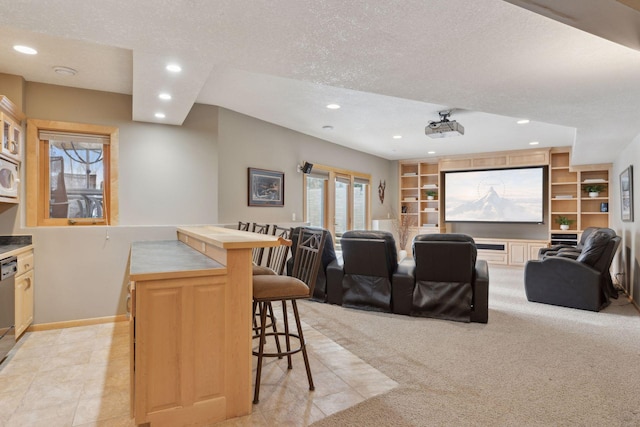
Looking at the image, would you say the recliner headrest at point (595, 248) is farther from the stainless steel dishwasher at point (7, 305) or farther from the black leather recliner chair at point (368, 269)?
the stainless steel dishwasher at point (7, 305)

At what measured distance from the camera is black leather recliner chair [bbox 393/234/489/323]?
12.4ft

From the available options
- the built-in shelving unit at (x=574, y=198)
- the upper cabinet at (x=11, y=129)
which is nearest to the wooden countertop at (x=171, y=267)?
the upper cabinet at (x=11, y=129)

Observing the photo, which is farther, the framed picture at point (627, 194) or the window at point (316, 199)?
the window at point (316, 199)

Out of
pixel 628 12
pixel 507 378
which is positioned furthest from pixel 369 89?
pixel 507 378

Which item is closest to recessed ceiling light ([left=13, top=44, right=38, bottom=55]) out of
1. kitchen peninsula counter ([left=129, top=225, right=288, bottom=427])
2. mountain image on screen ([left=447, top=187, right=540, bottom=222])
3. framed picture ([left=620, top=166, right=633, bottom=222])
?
kitchen peninsula counter ([left=129, top=225, right=288, bottom=427])

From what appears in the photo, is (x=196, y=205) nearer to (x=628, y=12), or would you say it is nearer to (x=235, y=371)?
(x=235, y=371)

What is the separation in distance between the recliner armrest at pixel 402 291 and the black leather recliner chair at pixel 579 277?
187 cm

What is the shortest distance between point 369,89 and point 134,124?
2.91m

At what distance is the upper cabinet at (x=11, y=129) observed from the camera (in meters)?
3.09

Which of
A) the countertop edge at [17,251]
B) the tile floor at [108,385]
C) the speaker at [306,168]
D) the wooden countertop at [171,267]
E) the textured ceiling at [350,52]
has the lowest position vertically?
the tile floor at [108,385]

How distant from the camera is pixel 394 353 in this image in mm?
3006

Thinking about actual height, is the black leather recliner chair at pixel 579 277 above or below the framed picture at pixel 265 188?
below

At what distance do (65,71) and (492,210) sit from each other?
8.13 metres

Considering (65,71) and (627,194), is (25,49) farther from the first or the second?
(627,194)
